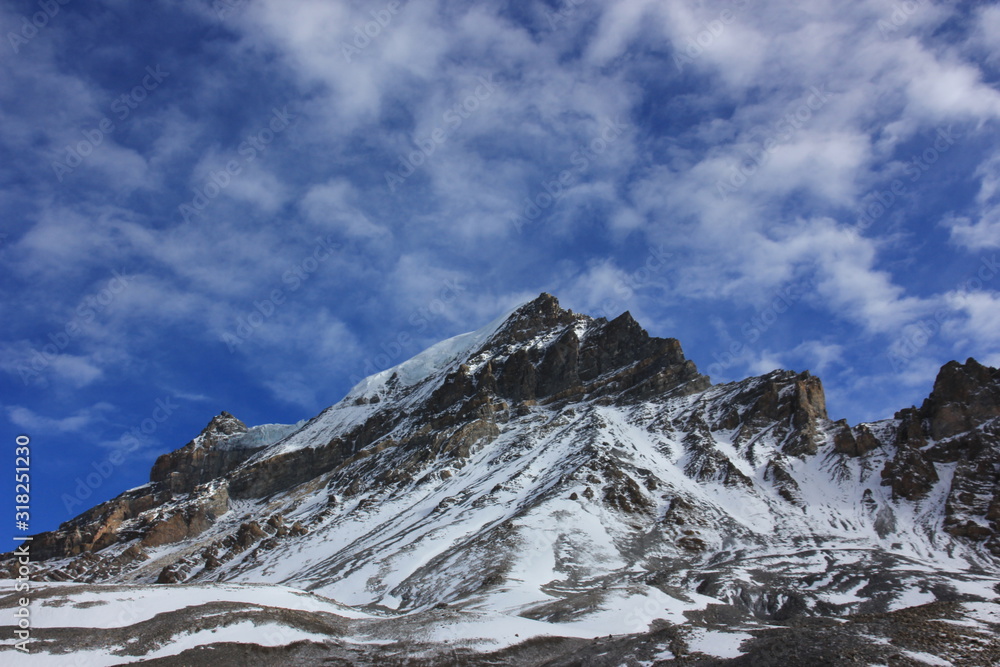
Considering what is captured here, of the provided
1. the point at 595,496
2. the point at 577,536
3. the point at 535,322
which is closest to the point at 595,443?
the point at 595,496

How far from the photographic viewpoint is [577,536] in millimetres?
73125

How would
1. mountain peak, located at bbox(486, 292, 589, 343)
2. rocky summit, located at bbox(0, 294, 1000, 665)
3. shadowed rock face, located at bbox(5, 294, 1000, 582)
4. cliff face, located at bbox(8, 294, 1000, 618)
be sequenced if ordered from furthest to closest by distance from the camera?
mountain peak, located at bbox(486, 292, 589, 343)
shadowed rock face, located at bbox(5, 294, 1000, 582)
cliff face, located at bbox(8, 294, 1000, 618)
rocky summit, located at bbox(0, 294, 1000, 665)

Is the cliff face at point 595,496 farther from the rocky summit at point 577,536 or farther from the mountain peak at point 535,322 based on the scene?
the mountain peak at point 535,322

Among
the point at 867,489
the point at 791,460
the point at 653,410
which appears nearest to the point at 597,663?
the point at 867,489

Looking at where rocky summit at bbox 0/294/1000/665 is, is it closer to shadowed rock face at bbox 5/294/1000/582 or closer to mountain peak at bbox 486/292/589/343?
shadowed rock face at bbox 5/294/1000/582

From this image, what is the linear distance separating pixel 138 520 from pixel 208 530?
2026cm

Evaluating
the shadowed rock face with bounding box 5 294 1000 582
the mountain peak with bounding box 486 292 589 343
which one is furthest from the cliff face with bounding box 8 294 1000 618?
the mountain peak with bounding box 486 292 589 343

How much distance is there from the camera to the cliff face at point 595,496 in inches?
2623

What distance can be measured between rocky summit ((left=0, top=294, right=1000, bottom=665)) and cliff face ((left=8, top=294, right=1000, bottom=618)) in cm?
47

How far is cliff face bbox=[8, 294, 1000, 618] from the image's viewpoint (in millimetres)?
66625

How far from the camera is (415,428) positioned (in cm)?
15612

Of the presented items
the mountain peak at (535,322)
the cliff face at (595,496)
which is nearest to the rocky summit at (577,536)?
the cliff face at (595,496)

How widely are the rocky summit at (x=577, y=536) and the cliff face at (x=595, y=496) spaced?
18.6 inches

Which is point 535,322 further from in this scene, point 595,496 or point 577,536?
point 577,536
